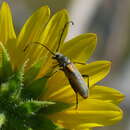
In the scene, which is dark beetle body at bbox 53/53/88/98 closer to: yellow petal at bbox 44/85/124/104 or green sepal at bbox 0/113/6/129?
yellow petal at bbox 44/85/124/104

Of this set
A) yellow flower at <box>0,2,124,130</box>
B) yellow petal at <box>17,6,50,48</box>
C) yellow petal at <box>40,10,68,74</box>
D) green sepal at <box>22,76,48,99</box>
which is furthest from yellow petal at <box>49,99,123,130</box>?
yellow petal at <box>17,6,50,48</box>

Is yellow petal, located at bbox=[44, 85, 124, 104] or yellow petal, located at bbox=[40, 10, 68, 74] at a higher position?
yellow petal, located at bbox=[40, 10, 68, 74]

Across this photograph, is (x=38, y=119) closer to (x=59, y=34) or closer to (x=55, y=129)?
(x=55, y=129)

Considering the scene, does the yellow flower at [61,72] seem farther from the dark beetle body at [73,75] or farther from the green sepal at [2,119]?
the green sepal at [2,119]

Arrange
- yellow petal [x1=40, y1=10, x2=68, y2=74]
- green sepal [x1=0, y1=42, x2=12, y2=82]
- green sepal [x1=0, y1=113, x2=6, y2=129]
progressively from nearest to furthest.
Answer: green sepal [x1=0, y1=113, x2=6, y2=129], green sepal [x1=0, y1=42, x2=12, y2=82], yellow petal [x1=40, y1=10, x2=68, y2=74]

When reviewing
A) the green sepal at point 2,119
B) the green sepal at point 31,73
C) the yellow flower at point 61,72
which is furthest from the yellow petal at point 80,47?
the green sepal at point 2,119

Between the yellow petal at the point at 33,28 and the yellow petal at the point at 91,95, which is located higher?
the yellow petal at the point at 33,28

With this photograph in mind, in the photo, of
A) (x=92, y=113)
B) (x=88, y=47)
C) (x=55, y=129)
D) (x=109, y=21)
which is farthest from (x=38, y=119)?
(x=109, y=21)
